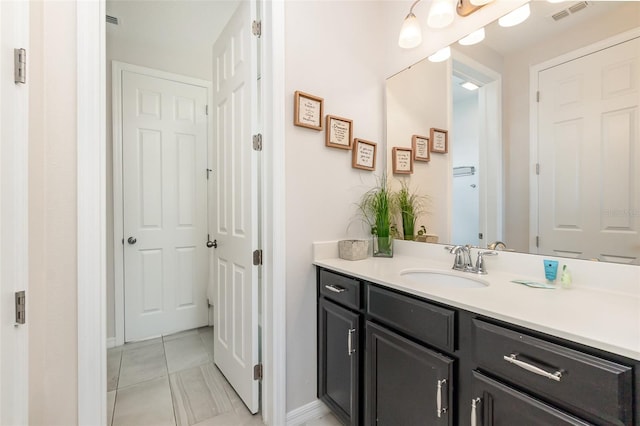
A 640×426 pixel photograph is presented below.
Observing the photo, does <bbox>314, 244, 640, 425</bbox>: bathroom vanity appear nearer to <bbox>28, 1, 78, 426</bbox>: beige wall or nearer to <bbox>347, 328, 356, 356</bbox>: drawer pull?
A: <bbox>347, 328, 356, 356</bbox>: drawer pull

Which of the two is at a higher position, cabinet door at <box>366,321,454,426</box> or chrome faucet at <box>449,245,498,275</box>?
chrome faucet at <box>449,245,498,275</box>

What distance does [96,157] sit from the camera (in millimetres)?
1076

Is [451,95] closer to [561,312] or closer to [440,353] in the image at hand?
[561,312]

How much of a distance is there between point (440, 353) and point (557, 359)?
0.35m

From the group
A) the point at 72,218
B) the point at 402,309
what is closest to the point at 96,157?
the point at 72,218

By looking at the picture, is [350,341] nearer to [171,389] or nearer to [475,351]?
[475,351]

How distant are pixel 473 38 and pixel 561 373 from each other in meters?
1.53

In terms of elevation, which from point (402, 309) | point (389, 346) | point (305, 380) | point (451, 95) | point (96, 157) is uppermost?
point (451, 95)

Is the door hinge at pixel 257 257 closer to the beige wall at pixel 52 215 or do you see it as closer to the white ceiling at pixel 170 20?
the beige wall at pixel 52 215

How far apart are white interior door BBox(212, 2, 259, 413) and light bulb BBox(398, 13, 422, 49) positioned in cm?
87

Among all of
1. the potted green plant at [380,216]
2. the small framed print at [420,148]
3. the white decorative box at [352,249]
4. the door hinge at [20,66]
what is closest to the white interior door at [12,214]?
the door hinge at [20,66]

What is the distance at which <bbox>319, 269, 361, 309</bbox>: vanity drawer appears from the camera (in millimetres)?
1314

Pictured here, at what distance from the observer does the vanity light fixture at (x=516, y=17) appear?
50.1 inches

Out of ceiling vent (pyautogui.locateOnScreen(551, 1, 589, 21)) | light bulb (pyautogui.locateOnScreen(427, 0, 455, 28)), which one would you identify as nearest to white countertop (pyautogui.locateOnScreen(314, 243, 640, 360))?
ceiling vent (pyautogui.locateOnScreen(551, 1, 589, 21))
